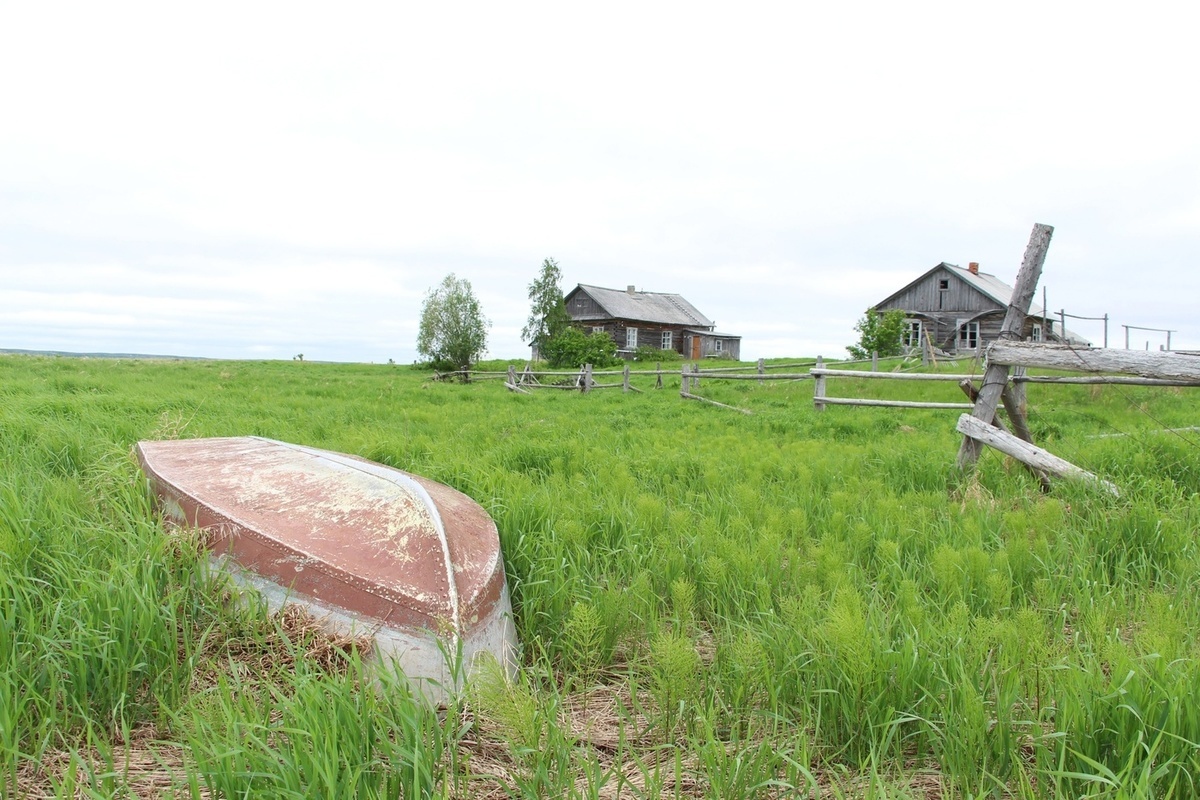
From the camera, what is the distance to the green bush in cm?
3347

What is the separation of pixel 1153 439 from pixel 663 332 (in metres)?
39.7

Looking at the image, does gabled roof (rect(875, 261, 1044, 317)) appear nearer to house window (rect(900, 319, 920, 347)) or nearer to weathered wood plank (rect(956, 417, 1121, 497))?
house window (rect(900, 319, 920, 347))

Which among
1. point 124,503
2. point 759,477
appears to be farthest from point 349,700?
point 759,477

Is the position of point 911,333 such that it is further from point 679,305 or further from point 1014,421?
point 1014,421

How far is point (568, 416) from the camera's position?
1102 cm

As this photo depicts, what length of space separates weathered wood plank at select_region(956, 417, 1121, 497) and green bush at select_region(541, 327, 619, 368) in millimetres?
27739

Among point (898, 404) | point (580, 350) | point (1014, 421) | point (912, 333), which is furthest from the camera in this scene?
point (912, 333)

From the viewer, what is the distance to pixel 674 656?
2232 millimetres

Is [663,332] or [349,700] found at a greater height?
[663,332]

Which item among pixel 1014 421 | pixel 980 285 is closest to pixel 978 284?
pixel 980 285

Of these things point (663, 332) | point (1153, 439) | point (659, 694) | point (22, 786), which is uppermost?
point (663, 332)

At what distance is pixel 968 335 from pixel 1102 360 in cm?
3624

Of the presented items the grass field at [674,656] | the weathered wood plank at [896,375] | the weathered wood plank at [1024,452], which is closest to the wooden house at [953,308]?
the weathered wood plank at [896,375]

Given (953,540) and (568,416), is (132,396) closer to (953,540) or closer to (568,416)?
(568,416)
